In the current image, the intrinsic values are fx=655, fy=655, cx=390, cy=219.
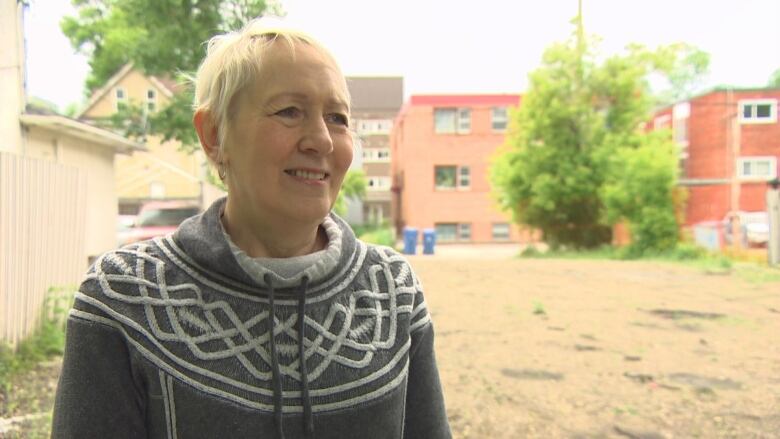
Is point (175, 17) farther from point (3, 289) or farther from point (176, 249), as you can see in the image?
point (176, 249)

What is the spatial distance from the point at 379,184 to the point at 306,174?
1386 inches

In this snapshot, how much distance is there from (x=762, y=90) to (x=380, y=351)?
11556 mm

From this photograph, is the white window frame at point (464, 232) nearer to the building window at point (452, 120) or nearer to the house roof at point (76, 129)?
the building window at point (452, 120)

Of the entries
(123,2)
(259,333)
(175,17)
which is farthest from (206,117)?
(123,2)

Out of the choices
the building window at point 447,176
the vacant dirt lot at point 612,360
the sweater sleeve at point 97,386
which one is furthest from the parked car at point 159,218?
the building window at point 447,176

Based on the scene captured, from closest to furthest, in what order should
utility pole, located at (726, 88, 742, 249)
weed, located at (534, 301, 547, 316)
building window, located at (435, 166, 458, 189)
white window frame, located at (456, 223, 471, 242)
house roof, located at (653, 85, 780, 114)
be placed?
weed, located at (534, 301, 547, 316) → house roof, located at (653, 85, 780, 114) → utility pole, located at (726, 88, 742, 249) → building window, located at (435, 166, 458, 189) → white window frame, located at (456, 223, 471, 242)

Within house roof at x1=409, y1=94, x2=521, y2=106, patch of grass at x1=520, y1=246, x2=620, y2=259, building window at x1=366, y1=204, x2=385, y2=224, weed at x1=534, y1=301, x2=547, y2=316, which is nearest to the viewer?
weed at x1=534, y1=301, x2=547, y2=316

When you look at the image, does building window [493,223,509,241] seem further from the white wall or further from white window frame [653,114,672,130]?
the white wall

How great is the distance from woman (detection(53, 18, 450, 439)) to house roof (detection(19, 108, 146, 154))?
8119 mm

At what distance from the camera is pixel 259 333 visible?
116cm

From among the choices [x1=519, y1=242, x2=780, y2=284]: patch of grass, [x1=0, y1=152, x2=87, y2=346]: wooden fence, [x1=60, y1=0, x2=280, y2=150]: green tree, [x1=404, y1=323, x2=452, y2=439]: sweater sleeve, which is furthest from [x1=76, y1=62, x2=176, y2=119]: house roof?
[x1=404, y1=323, x2=452, y2=439]: sweater sleeve

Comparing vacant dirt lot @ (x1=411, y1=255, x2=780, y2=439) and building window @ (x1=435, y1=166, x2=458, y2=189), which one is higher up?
building window @ (x1=435, y1=166, x2=458, y2=189)

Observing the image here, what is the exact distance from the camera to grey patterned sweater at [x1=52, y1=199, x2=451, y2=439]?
1.09 m

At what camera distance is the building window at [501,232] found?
1196 inches
